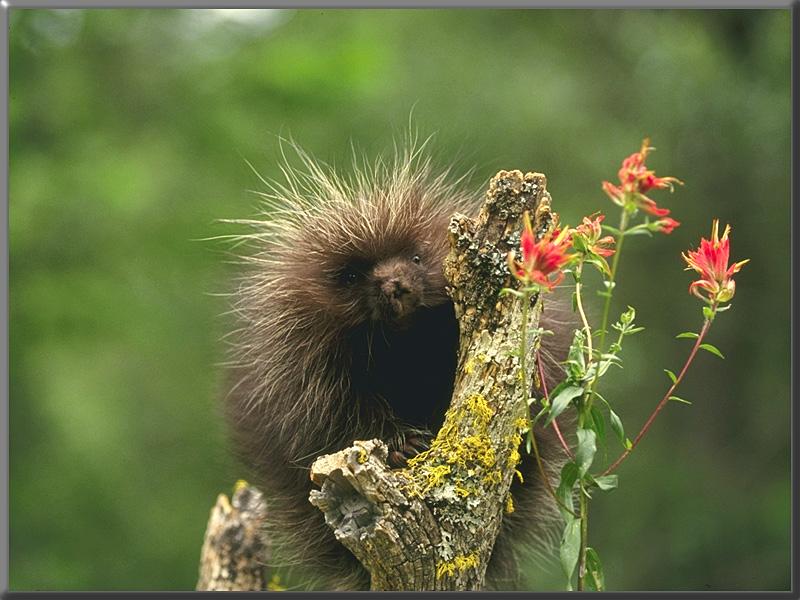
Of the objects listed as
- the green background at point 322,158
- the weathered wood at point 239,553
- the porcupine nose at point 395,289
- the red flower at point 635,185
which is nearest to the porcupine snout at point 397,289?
the porcupine nose at point 395,289

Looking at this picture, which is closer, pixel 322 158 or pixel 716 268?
pixel 716 268

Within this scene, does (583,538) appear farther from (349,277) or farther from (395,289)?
(349,277)

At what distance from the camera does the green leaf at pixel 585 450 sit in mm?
2414

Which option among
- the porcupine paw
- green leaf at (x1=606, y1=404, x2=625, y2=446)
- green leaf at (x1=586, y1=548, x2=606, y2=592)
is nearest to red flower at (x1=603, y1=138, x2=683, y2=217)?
green leaf at (x1=606, y1=404, x2=625, y2=446)

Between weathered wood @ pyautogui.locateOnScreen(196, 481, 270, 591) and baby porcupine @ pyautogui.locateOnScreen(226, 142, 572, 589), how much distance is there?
497 millimetres

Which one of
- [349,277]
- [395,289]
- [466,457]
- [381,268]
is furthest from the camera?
[349,277]

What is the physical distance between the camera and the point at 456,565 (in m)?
2.64

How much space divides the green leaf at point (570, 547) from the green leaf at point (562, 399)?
292 mm

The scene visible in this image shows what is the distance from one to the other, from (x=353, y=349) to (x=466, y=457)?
750 mm

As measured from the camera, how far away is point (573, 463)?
2.48 meters

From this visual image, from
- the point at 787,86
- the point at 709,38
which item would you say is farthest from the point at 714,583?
the point at 709,38

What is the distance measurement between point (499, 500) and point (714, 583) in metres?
5.79

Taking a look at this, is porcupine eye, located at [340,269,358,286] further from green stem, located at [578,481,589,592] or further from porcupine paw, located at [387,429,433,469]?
green stem, located at [578,481,589,592]

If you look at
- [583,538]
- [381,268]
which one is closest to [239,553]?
[381,268]
